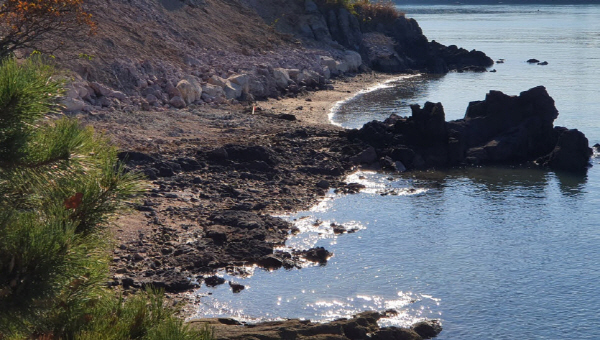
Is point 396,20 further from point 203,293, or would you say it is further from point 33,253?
point 33,253

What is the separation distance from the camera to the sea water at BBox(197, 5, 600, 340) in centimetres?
1272

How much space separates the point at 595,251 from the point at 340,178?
7.49 m

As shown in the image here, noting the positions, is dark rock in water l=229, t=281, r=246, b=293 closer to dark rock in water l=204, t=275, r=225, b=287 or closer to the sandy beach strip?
dark rock in water l=204, t=275, r=225, b=287

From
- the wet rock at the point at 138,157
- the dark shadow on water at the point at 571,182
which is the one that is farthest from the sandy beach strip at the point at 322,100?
the wet rock at the point at 138,157

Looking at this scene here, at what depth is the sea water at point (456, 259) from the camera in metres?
12.7

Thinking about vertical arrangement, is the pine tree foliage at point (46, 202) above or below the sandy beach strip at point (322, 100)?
above

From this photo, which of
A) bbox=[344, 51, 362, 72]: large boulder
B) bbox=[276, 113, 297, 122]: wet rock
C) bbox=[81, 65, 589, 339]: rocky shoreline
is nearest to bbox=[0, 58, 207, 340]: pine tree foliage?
bbox=[81, 65, 589, 339]: rocky shoreline

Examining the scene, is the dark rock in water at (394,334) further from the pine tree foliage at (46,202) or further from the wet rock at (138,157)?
Answer: the wet rock at (138,157)

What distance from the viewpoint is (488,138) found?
24969mm

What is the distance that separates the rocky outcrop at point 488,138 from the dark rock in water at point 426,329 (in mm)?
11082

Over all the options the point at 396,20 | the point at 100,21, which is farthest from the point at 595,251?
the point at 396,20

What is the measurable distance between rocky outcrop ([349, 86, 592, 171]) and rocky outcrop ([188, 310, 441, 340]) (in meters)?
11.8

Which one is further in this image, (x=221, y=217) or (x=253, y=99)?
(x=253, y=99)

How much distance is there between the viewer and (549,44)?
66938 millimetres
